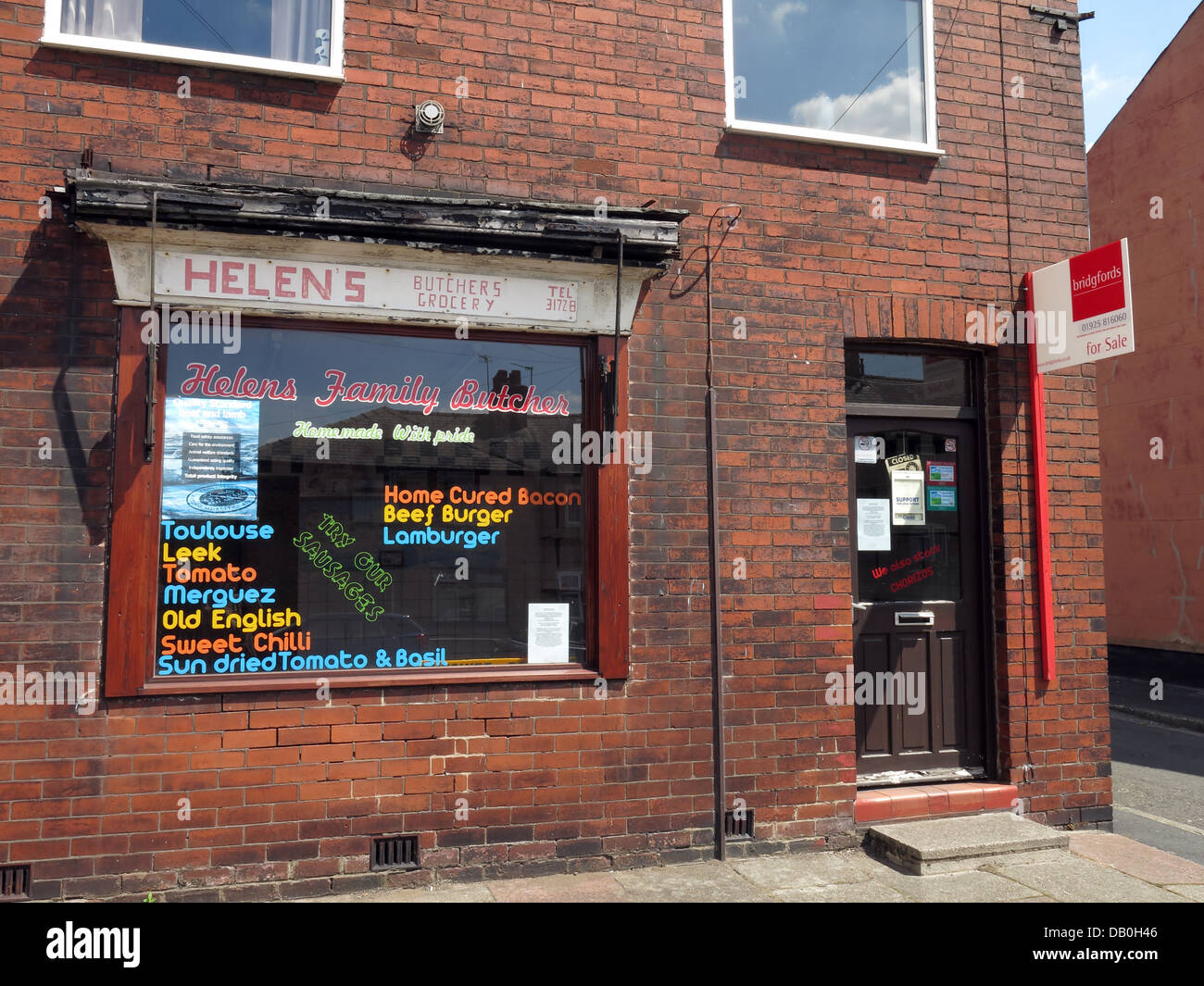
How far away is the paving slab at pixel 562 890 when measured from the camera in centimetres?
487

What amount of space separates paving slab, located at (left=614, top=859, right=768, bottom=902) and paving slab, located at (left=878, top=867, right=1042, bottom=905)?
0.83 metres

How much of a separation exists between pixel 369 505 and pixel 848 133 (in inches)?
154

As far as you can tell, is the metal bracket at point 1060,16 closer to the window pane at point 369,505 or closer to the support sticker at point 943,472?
the support sticker at point 943,472

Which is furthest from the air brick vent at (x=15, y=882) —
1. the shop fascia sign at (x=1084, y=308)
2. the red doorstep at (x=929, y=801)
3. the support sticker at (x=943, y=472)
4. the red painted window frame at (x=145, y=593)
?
the shop fascia sign at (x=1084, y=308)

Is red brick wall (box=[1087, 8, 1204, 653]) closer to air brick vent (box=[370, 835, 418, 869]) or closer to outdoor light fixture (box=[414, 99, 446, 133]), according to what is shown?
outdoor light fixture (box=[414, 99, 446, 133])

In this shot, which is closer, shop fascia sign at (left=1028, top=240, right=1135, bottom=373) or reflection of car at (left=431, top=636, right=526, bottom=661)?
reflection of car at (left=431, top=636, right=526, bottom=661)

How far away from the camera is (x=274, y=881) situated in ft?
15.8

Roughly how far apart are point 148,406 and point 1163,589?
12.7 meters

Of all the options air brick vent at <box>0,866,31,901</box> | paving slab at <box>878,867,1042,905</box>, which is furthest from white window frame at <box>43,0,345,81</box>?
paving slab at <box>878,867,1042,905</box>

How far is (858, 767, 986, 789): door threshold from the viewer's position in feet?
20.1

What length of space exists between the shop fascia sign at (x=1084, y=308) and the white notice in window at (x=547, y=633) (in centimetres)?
362

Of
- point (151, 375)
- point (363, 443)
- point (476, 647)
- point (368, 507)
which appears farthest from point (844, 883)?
point (151, 375)

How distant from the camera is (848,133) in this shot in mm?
6141

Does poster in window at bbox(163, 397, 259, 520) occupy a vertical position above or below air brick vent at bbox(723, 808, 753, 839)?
above
